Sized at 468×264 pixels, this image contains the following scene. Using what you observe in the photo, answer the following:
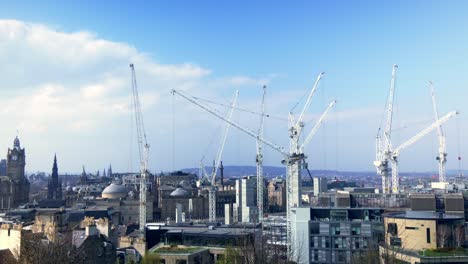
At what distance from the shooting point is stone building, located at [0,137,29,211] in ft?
327

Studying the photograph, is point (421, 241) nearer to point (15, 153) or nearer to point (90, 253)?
point (90, 253)

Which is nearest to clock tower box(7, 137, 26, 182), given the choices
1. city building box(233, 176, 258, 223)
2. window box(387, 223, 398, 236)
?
city building box(233, 176, 258, 223)

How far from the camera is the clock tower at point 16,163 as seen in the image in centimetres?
10706

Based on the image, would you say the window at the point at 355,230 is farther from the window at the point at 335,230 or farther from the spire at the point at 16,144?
the spire at the point at 16,144

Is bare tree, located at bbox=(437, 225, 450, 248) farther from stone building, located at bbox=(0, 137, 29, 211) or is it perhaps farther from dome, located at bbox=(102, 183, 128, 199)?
stone building, located at bbox=(0, 137, 29, 211)

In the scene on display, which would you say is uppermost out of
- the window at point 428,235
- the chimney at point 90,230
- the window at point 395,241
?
the chimney at point 90,230

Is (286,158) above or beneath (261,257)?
above

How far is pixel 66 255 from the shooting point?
90.5ft

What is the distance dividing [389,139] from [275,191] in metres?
36.5

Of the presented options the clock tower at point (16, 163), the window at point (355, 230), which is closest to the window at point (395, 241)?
the window at point (355, 230)

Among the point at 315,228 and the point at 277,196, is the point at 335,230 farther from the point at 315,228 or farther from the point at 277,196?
the point at 277,196

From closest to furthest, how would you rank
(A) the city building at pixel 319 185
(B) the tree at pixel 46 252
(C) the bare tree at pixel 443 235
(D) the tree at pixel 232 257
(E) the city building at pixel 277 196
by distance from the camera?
(B) the tree at pixel 46 252 < (D) the tree at pixel 232 257 < (C) the bare tree at pixel 443 235 < (A) the city building at pixel 319 185 < (E) the city building at pixel 277 196

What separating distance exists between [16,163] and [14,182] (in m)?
7.13

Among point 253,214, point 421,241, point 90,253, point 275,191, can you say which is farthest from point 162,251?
point 275,191
